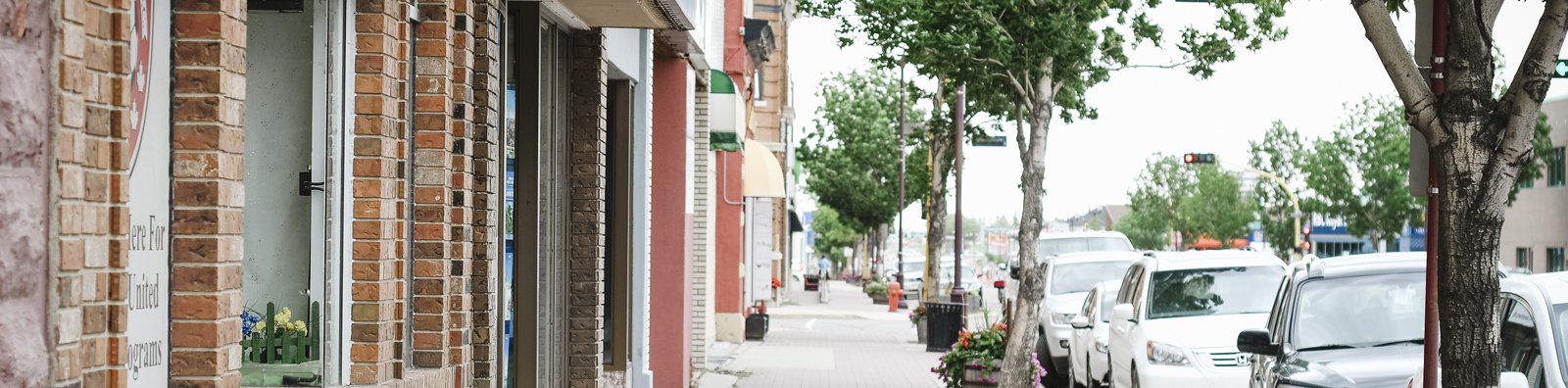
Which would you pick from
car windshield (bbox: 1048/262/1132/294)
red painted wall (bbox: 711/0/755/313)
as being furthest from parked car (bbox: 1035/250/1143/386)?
red painted wall (bbox: 711/0/755/313)

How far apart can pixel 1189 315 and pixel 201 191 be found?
34.6 ft

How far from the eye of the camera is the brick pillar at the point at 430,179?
7234mm

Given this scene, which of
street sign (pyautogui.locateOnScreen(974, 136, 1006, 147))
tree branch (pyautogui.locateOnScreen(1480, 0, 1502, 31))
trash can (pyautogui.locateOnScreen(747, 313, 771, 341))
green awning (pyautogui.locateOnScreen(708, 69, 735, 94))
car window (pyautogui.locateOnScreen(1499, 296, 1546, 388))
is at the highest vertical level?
green awning (pyautogui.locateOnScreen(708, 69, 735, 94))

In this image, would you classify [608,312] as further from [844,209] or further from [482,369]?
[844,209]

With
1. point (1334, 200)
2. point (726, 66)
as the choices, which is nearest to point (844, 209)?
point (1334, 200)

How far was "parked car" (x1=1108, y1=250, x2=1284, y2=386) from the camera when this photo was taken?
12.9 metres

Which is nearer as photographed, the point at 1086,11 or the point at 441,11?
the point at 441,11

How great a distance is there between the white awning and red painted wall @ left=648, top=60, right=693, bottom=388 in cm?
694

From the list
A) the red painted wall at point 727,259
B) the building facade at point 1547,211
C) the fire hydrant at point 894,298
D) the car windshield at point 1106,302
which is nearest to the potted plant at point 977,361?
the car windshield at point 1106,302

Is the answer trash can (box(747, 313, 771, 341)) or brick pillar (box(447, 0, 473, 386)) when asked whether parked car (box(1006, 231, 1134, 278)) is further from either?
brick pillar (box(447, 0, 473, 386))

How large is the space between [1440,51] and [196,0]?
13.3ft

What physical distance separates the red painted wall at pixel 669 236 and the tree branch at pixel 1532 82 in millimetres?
11431

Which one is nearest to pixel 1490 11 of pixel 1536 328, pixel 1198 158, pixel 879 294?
pixel 1536 328

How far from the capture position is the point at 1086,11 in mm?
15602
